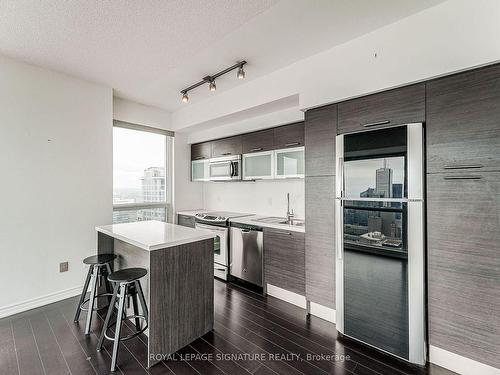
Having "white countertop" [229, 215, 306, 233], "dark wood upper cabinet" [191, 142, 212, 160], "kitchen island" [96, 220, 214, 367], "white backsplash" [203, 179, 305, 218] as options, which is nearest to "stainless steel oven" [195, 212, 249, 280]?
"white countertop" [229, 215, 306, 233]

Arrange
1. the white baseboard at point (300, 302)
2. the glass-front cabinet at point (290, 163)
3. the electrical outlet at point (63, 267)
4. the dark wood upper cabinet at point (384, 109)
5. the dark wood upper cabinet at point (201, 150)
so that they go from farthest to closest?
the dark wood upper cabinet at point (201, 150) < the glass-front cabinet at point (290, 163) < the electrical outlet at point (63, 267) < the white baseboard at point (300, 302) < the dark wood upper cabinet at point (384, 109)

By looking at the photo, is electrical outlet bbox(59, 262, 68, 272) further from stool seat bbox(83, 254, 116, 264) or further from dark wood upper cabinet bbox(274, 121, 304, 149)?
dark wood upper cabinet bbox(274, 121, 304, 149)

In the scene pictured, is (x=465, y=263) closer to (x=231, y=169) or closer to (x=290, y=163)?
(x=290, y=163)

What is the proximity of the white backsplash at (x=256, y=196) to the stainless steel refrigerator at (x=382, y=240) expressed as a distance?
4.00ft

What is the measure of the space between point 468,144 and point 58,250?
4254 mm

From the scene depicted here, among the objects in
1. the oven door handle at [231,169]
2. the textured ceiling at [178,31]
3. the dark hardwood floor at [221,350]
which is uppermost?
the textured ceiling at [178,31]

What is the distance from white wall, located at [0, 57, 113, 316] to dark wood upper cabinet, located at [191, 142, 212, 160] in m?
1.62

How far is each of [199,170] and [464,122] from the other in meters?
3.92

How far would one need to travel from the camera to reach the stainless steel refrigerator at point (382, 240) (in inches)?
74.4

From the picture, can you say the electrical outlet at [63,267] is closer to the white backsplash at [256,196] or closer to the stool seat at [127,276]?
the stool seat at [127,276]

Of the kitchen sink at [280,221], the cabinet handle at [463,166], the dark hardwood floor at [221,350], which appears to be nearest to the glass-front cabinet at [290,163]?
the kitchen sink at [280,221]

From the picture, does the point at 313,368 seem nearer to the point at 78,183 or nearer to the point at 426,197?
the point at 426,197

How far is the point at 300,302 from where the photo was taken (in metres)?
2.86

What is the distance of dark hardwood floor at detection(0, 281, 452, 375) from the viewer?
185 centimetres
